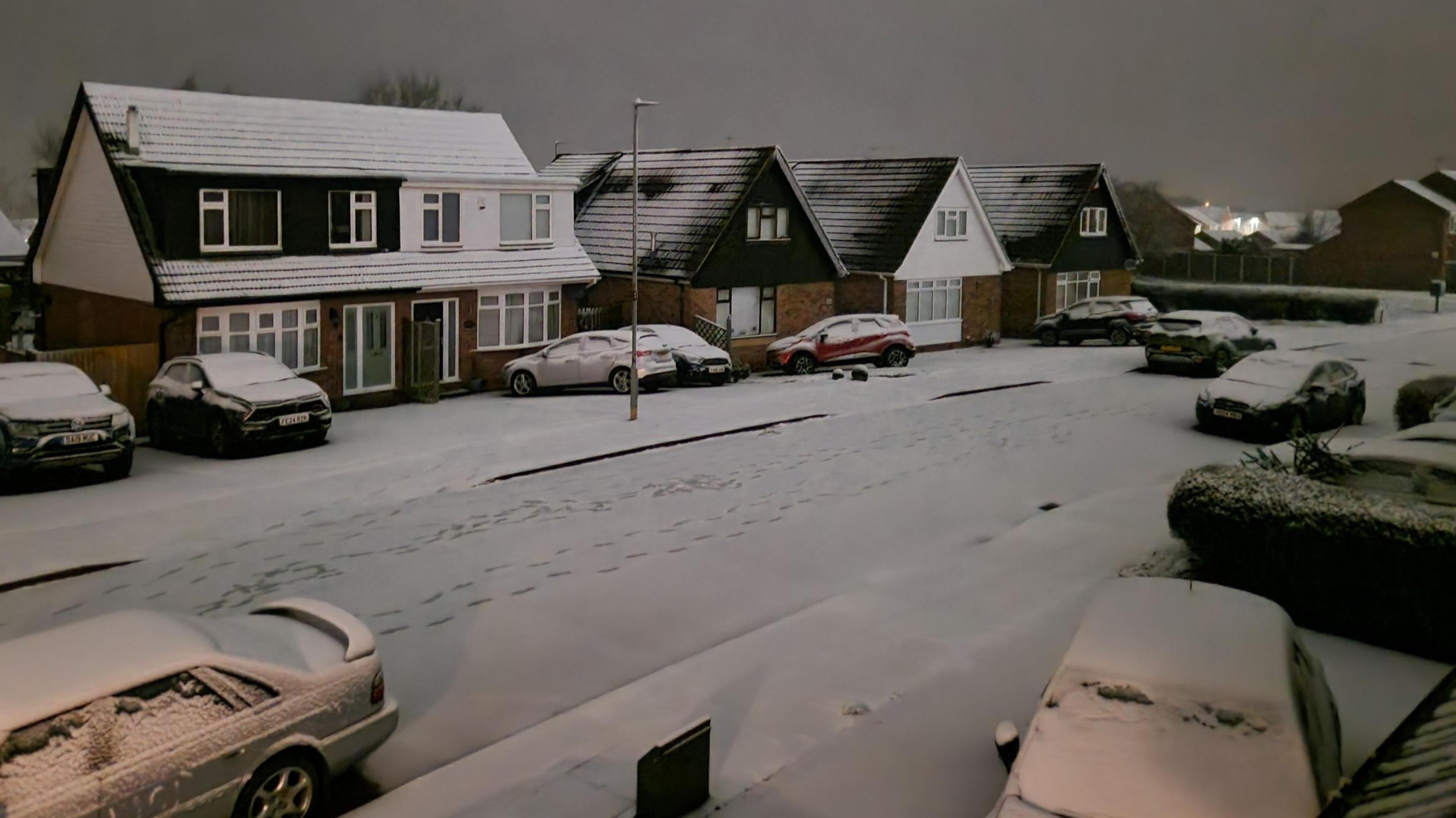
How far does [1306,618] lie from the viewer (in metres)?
A: 12.5

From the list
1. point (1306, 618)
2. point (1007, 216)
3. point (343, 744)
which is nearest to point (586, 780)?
point (343, 744)

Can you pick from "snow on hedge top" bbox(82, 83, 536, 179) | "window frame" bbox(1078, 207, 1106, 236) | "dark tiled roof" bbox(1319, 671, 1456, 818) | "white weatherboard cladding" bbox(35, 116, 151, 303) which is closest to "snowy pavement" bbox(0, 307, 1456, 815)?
"dark tiled roof" bbox(1319, 671, 1456, 818)

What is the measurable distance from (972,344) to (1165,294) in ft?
51.9

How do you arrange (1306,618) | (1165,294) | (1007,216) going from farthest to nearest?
(1165,294) < (1007,216) < (1306,618)

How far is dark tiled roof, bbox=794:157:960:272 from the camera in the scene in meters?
38.6

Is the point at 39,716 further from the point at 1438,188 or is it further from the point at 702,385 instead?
the point at 1438,188

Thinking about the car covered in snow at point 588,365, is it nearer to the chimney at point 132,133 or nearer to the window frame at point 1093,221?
the chimney at point 132,133

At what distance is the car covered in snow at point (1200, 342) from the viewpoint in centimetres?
3188

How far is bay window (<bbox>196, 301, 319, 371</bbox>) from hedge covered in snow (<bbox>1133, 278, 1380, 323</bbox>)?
31601 millimetres

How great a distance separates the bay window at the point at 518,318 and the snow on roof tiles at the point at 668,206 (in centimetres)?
395

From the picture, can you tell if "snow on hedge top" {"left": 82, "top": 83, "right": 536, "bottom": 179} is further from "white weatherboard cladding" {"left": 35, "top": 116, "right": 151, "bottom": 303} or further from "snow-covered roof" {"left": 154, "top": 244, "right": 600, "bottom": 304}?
"snow-covered roof" {"left": 154, "top": 244, "right": 600, "bottom": 304}

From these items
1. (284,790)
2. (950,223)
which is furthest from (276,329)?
(950,223)

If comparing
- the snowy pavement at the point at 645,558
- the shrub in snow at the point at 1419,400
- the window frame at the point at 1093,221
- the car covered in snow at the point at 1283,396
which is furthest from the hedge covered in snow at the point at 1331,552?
the window frame at the point at 1093,221

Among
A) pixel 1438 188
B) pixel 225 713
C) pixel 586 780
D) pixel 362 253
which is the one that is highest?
pixel 1438 188
